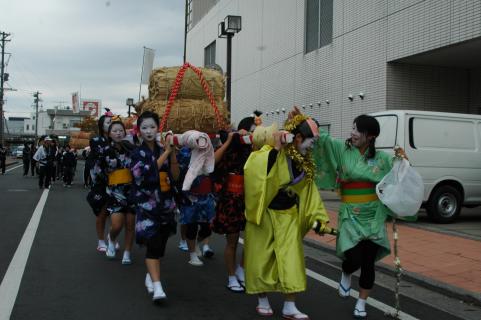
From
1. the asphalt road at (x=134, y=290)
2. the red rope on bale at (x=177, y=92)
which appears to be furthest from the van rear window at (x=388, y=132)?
the red rope on bale at (x=177, y=92)

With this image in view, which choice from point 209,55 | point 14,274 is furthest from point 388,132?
point 209,55

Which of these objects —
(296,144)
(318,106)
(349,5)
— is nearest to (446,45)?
(349,5)

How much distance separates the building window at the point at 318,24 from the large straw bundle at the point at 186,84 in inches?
425

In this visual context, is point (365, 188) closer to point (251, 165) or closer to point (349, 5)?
point (251, 165)

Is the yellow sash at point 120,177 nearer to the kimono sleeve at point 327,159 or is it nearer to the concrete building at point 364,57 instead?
the kimono sleeve at point 327,159

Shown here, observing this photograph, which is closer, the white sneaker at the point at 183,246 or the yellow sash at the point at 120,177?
the yellow sash at the point at 120,177

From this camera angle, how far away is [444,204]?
418 inches

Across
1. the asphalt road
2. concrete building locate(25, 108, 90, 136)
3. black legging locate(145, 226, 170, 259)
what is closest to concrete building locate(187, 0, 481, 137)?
the asphalt road

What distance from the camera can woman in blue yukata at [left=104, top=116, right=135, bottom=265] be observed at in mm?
6414

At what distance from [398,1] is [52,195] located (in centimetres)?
1074

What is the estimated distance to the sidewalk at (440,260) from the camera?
567 centimetres

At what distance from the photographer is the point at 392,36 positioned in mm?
13320

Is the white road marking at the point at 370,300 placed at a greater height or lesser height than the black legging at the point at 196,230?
lesser

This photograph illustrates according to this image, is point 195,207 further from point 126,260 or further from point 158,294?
point 158,294
